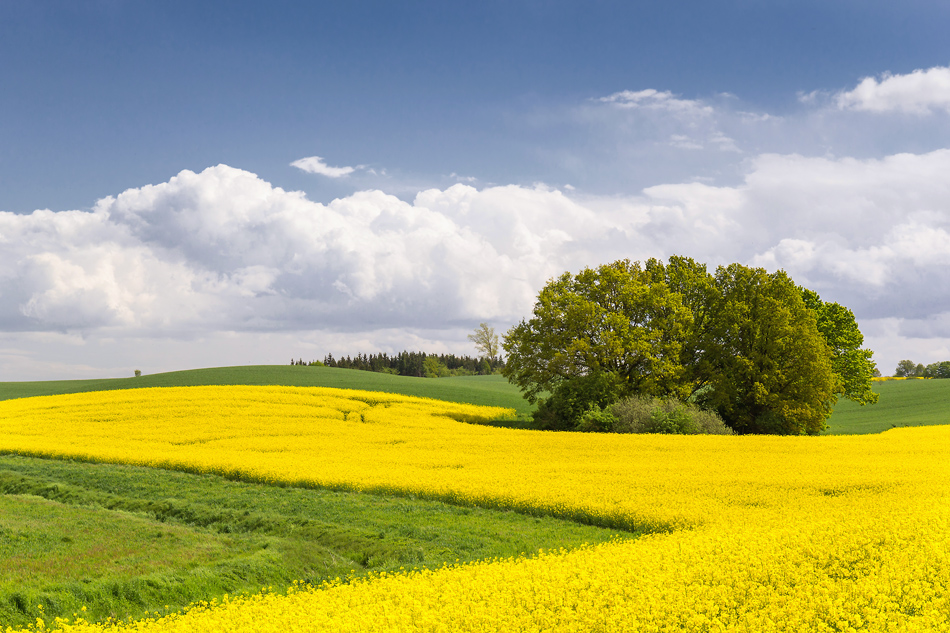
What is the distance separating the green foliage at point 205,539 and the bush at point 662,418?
69.4 feet

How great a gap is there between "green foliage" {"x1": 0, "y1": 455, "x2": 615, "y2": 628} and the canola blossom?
1043 mm

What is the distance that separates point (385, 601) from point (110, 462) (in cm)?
2108

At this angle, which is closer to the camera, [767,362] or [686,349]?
[767,362]

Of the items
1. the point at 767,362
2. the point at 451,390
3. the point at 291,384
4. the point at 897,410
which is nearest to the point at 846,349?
the point at 897,410

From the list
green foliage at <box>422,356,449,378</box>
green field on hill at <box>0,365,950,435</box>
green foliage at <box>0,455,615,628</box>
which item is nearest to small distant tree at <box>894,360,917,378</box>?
green field on hill at <box>0,365,950,435</box>

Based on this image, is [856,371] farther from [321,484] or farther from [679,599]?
[679,599]

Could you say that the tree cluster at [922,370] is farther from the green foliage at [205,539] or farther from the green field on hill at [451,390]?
the green foliage at [205,539]

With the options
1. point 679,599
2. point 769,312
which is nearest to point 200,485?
point 679,599

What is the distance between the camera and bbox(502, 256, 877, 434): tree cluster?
1585 inches

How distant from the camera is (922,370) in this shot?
123000mm

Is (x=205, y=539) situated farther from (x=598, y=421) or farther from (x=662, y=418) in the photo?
(x=662, y=418)

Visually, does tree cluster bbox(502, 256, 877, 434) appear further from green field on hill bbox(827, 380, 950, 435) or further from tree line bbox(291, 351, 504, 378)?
tree line bbox(291, 351, 504, 378)

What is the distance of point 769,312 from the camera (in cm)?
4150

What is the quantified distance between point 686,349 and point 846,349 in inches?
579
